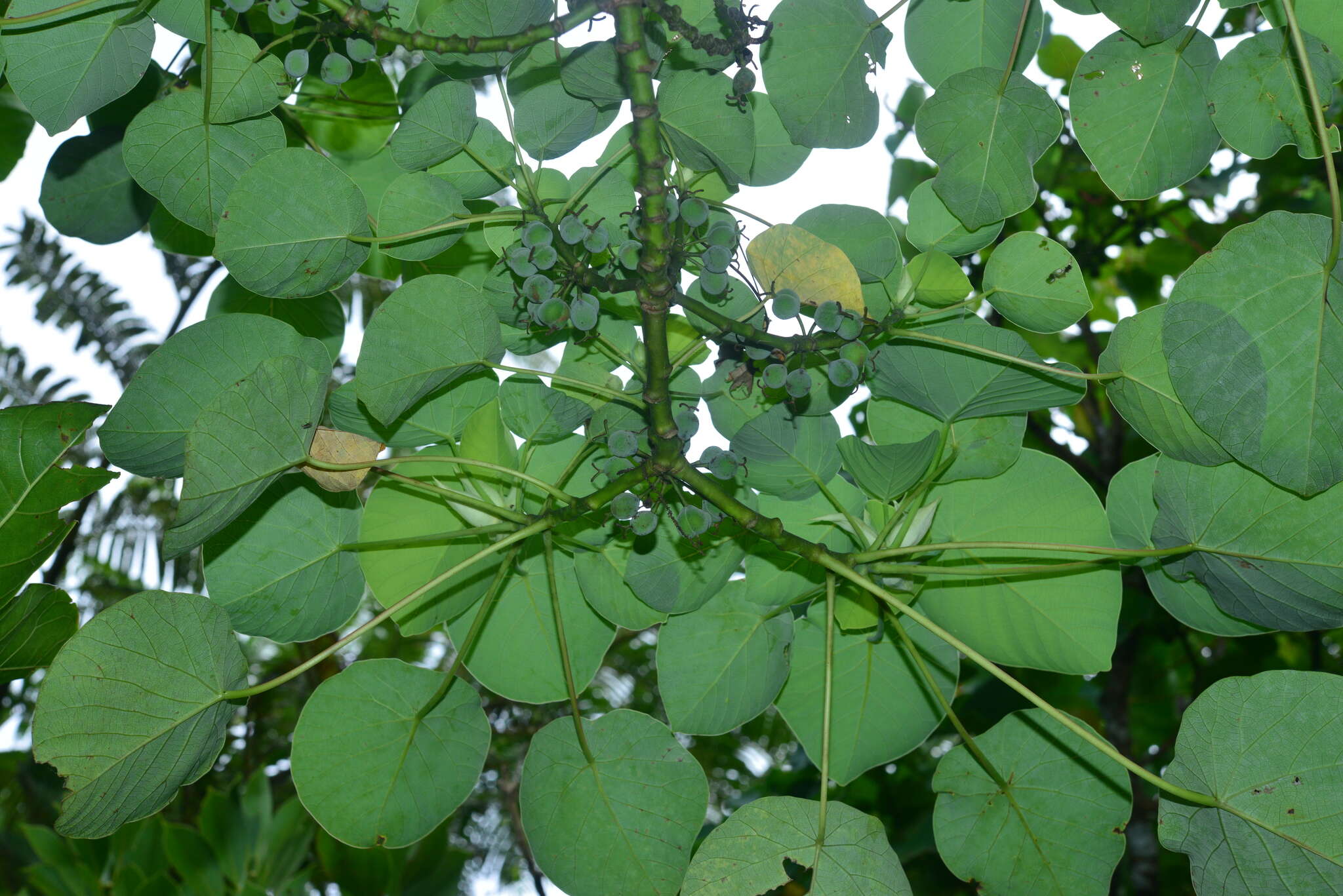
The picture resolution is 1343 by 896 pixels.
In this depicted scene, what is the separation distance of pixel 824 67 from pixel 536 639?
1.82ft

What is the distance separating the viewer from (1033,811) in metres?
0.79

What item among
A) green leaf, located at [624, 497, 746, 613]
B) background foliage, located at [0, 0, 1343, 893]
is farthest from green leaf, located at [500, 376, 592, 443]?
green leaf, located at [624, 497, 746, 613]

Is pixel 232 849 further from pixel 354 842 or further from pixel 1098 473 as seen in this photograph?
pixel 1098 473

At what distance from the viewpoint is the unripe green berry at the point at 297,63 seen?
69 cm

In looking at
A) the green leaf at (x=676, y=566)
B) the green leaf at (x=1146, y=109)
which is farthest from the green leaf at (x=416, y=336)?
the green leaf at (x=1146, y=109)

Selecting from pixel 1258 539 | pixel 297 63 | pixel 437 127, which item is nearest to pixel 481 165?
pixel 437 127

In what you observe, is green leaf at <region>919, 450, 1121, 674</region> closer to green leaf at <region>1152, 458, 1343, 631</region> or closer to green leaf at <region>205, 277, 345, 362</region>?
green leaf at <region>1152, 458, 1343, 631</region>

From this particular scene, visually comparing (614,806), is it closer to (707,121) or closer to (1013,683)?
(1013,683)

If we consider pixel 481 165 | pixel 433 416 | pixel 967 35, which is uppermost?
pixel 967 35

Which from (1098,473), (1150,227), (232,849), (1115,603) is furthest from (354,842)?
(1150,227)

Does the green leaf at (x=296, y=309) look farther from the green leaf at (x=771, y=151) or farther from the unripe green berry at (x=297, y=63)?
the green leaf at (x=771, y=151)

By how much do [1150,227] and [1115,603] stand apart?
1.48m

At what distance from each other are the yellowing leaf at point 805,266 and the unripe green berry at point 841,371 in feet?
0.13

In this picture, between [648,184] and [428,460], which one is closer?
[648,184]
